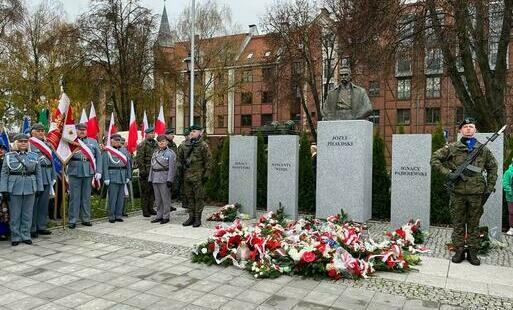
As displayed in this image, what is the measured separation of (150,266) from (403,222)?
5129mm

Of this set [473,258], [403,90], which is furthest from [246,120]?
[473,258]

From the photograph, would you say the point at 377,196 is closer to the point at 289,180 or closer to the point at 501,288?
the point at 289,180

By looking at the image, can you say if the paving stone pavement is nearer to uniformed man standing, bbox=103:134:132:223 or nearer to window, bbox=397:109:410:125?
uniformed man standing, bbox=103:134:132:223

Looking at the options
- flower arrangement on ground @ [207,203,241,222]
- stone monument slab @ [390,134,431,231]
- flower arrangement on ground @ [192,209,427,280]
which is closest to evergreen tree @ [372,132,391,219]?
stone monument slab @ [390,134,431,231]

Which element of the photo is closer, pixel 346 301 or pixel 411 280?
pixel 346 301

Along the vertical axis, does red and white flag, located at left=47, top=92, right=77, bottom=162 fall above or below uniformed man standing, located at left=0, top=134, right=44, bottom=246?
above

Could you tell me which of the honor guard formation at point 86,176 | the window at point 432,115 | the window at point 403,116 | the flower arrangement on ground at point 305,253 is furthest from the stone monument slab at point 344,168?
the window at point 403,116

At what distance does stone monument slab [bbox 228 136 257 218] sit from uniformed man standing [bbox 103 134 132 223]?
102 inches

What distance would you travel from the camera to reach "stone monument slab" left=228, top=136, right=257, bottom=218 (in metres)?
10.9

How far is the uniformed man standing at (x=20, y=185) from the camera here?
745 centimetres

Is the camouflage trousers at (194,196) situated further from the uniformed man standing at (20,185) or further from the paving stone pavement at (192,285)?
the uniformed man standing at (20,185)

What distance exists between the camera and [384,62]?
49.3 feet

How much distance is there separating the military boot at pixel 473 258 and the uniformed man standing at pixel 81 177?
23.1ft

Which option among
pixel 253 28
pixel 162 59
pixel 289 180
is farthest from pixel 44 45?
pixel 253 28
